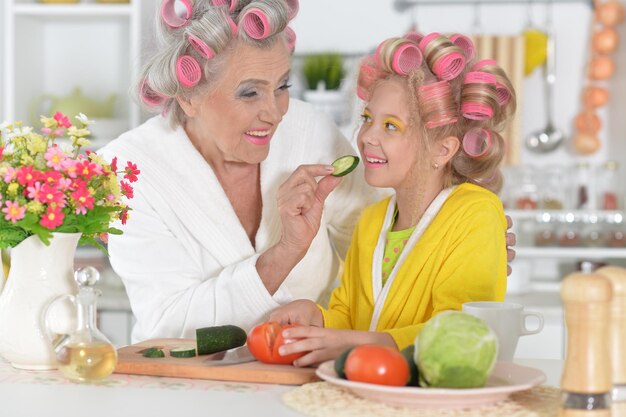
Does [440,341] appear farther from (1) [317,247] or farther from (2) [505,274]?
(1) [317,247]

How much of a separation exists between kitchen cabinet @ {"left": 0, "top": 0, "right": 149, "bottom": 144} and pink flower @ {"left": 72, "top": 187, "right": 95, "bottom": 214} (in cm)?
220

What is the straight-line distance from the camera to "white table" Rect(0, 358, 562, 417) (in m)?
1.38

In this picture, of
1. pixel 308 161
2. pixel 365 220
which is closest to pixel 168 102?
pixel 308 161

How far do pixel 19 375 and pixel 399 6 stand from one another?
8.77 feet

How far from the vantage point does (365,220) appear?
2.18 m

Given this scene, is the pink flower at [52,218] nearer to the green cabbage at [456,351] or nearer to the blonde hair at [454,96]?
the green cabbage at [456,351]

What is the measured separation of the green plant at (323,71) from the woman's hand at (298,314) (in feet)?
6.40

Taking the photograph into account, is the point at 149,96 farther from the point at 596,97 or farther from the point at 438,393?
the point at 596,97

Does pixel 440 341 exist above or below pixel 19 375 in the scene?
above

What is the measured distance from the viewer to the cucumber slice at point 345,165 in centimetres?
201

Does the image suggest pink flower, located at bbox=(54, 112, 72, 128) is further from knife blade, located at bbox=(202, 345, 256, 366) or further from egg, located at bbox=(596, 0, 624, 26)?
egg, located at bbox=(596, 0, 624, 26)

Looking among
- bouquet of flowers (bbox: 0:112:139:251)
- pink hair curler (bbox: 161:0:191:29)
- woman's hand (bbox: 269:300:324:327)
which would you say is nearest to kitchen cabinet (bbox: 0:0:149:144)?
pink hair curler (bbox: 161:0:191:29)

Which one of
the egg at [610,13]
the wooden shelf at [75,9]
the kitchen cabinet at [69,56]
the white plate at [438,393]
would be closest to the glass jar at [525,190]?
the egg at [610,13]

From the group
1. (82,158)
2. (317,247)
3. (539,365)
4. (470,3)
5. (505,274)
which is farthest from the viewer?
(470,3)
